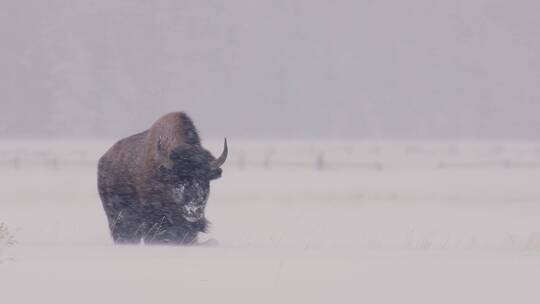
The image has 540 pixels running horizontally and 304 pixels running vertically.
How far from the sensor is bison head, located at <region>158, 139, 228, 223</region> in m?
9.18

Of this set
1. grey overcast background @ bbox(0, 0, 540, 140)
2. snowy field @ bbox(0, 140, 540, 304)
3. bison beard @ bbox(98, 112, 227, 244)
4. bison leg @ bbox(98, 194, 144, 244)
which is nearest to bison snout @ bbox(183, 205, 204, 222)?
bison beard @ bbox(98, 112, 227, 244)

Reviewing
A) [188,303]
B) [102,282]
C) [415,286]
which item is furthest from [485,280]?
[102,282]

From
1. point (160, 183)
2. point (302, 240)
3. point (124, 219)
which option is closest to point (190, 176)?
point (160, 183)

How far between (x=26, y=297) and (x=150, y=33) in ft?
352

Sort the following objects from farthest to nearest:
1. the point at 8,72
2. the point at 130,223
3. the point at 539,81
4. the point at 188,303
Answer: the point at 539,81, the point at 8,72, the point at 130,223, the point at 188,303

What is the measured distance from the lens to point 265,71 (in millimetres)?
109375

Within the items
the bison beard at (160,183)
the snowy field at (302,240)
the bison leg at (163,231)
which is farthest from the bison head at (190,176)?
the snowy field at (302,240)

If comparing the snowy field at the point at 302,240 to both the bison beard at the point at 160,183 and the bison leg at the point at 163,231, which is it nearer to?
the bison leg at the point at 163,231

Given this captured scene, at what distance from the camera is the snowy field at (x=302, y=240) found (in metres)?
6.46

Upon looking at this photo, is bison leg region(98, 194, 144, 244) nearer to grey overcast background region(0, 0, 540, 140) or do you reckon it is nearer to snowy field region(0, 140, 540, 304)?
snowy field region(0, 140, 540, 304)

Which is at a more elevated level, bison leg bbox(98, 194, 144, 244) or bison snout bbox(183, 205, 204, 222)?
bison snout bbox(183, 205, 204, 222)

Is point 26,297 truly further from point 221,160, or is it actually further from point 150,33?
point 150,33

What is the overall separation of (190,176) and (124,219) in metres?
1.82

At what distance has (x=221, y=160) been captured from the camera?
30.7ft
